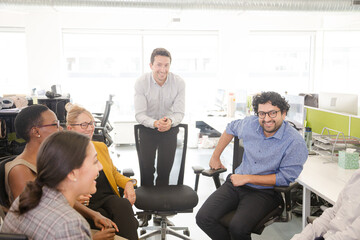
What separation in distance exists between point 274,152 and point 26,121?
5.16ft

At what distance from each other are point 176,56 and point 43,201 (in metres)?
6.28

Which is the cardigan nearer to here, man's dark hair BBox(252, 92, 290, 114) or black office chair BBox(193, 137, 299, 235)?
black office chair BBox(193, 137, 299, 235)

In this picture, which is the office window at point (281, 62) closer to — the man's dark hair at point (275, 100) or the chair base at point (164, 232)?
the chair base at point (164, 232)

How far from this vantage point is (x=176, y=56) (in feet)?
23.7

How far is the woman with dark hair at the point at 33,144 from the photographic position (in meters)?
1.61

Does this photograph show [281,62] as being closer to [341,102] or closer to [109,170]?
[341,102]

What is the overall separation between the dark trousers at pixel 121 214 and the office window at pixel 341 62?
6483mm

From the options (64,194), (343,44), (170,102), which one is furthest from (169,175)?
(343,44)

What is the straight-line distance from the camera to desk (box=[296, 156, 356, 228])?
215 centimetres

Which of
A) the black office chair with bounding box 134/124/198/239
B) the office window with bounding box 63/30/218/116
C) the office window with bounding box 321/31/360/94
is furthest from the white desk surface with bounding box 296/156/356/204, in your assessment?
the office window with bounding box 321/31/360/94

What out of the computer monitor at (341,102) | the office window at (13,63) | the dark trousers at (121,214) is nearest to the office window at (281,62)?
the computer monitor at (341,102)

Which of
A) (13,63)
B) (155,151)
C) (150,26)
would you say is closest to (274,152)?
(155,151)

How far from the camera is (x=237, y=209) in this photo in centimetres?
229

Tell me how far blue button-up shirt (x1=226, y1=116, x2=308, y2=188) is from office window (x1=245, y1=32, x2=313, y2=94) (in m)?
5.08
